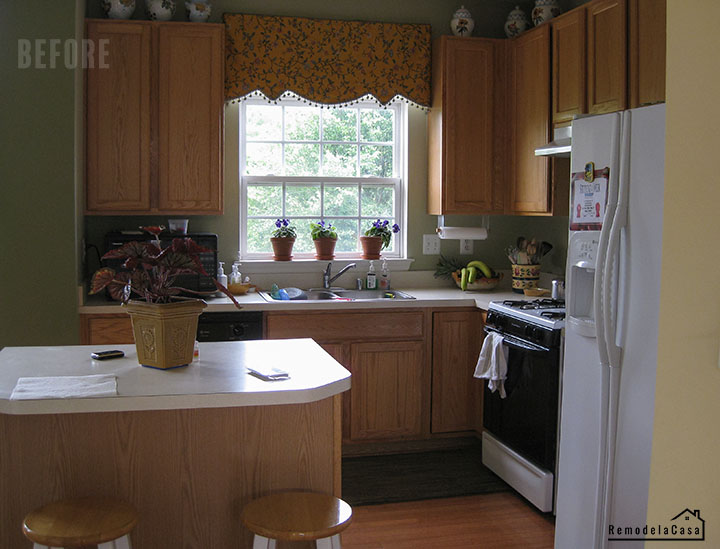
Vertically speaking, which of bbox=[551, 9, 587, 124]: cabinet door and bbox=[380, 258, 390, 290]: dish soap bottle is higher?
bbox=[551, 9, 587, 124]: cabinet door

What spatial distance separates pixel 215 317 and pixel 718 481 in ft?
9.52

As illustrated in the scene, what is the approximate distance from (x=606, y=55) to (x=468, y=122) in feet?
3.55

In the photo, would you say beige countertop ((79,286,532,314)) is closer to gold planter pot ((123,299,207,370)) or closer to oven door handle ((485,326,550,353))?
oven door handle ((485,326,550,353))

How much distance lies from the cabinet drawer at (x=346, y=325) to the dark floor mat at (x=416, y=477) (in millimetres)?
684

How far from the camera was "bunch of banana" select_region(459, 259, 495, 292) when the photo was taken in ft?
14.7

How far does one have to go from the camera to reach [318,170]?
461 centimetres

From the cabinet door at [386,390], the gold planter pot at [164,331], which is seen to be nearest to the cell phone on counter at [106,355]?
the gold planter pot at [164,331]

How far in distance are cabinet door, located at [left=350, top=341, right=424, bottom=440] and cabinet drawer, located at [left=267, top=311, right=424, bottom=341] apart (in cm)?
6

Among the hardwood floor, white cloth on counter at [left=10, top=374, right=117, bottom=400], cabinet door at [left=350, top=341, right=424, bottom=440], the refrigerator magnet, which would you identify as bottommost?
the hardwood floor

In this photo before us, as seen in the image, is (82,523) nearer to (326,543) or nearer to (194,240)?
(326,543)

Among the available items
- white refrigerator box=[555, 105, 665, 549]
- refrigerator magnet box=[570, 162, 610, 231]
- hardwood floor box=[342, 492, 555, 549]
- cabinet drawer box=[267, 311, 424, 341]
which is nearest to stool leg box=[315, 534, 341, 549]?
white refrigerator box=[555, 105, 665, 549]

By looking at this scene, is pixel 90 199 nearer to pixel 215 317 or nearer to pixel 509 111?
pixel 215 317

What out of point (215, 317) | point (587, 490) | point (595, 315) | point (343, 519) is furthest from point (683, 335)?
point (215, 317)

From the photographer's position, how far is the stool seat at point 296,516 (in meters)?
1.83
